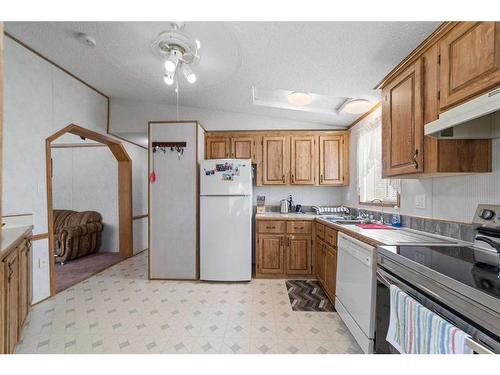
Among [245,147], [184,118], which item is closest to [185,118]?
[184,118]

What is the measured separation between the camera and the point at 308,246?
298 cm

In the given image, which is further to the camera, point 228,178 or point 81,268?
point 81,268

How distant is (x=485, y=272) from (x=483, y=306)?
0.32 meters

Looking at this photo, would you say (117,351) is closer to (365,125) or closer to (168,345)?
Answer: (168,345)

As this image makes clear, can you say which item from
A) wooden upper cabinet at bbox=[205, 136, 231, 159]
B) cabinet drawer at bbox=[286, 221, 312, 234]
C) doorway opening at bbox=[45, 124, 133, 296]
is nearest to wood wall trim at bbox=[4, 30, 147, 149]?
doorway opening at bbox=[45, 124, 133, 296]

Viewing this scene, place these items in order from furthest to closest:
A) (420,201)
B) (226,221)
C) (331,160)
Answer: (331,160), (226,221), (420,201)

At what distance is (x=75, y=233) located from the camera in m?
3.75

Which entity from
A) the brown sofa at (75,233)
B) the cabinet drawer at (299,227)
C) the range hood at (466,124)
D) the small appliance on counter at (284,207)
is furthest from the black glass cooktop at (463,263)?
the brown sofa at (75,233)

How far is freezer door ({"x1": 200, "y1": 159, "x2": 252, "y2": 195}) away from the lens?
2957 mm

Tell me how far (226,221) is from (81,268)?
2.56 metres

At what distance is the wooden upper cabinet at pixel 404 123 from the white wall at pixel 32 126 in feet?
11.4

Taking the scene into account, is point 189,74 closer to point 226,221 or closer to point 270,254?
point 226,221

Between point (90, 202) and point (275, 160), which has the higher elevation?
point (275, 160)
